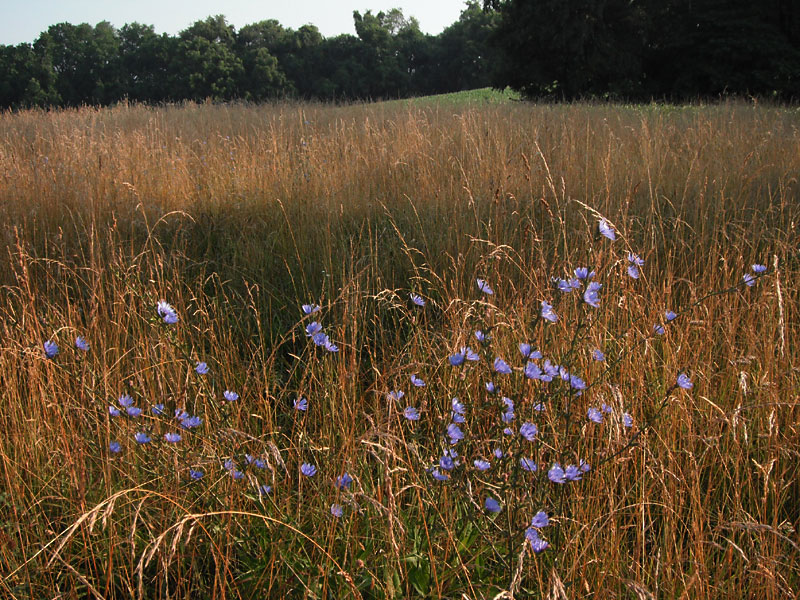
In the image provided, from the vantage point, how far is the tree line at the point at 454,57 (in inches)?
743

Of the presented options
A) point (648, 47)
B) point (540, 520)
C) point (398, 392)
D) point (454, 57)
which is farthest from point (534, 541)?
point (454, 57)

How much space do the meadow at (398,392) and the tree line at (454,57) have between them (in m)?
10.7

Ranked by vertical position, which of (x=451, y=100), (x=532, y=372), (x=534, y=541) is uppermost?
(x=451, y=100)

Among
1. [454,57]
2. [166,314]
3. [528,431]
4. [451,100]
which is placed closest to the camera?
[528,431]

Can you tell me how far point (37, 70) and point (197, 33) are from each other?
12.6 metres

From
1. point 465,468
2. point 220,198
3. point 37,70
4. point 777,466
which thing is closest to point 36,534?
point 465,468

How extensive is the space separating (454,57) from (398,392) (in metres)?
51.8

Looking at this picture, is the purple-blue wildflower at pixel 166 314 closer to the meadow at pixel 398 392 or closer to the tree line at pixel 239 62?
the meadow at pixel 398 392

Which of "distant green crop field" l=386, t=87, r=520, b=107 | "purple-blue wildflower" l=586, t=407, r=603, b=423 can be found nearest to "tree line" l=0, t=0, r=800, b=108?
"distant green crop field" l=386, t=87, r=520, b=107

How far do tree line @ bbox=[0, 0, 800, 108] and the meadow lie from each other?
10.7 m

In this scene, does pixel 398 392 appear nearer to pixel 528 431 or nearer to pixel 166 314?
pixel 528 431

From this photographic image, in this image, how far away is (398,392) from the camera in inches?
64.4

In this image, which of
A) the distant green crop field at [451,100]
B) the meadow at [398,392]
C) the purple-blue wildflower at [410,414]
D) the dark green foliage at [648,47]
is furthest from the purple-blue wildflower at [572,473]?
the dark green foliage at [648,47]

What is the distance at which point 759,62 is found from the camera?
18453mm
